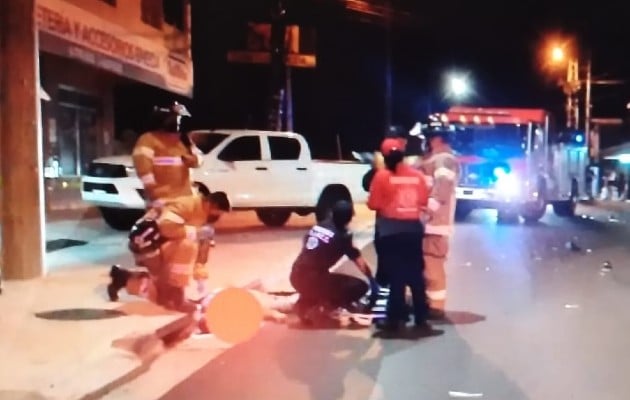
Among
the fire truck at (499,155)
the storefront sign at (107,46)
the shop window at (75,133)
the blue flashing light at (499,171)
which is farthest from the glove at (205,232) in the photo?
the blue flashing light at (499,171)

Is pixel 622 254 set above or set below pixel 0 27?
below

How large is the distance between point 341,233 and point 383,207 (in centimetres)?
59

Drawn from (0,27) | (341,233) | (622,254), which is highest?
(0,27)

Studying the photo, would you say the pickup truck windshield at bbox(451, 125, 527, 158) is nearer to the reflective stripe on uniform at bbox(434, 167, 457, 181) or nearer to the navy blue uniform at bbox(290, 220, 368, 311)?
the reflective stripe on uniform at bbox(434, 167, 457, 181)

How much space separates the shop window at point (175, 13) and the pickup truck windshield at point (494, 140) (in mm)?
8108

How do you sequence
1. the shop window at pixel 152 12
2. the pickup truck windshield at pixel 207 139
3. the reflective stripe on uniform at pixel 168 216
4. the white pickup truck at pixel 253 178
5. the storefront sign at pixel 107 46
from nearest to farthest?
the reflective stripe on uniform at pixel 168 216, the storefront sign at pixel 107 46, the white pickup truck at pixel 253 178, the pickup truck windshield at pixel 207 139, the shop window at pixel 152 12

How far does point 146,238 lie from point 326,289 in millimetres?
1929

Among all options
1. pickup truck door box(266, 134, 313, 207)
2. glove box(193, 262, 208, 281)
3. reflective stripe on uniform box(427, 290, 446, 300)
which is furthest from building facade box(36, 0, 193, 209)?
reflective stripe on uniform box(427, 290, 446, 300)

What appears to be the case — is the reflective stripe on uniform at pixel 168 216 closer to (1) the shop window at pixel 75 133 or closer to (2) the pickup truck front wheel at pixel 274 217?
(1) the shop window at pixel 75 133

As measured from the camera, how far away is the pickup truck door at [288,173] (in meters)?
22.1

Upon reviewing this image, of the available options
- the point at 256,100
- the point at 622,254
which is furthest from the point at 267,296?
the point at 256,100

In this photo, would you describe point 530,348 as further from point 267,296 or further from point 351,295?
point 267,296

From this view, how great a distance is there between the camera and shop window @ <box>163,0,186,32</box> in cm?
2790

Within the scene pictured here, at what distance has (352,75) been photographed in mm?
59156
